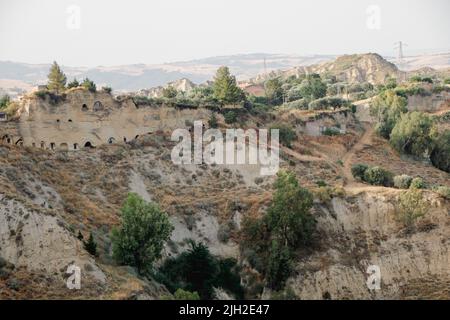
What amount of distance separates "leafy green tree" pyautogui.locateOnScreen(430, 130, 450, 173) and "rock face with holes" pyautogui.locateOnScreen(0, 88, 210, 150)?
28.3 metres

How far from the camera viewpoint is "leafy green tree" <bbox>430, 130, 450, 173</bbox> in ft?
232

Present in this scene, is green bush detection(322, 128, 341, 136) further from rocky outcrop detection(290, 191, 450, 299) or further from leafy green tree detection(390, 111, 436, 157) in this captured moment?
rocky outcrop detection(290, 191, 450, 299)

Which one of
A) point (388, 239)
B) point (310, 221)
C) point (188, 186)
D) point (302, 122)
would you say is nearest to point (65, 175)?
point (188, 186)

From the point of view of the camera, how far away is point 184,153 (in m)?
58.5

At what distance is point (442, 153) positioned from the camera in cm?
7119

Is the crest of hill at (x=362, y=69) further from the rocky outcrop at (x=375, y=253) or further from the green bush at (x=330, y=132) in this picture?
the rocky outcrop at (x=375, y=253)

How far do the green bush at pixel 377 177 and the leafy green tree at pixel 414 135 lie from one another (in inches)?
527

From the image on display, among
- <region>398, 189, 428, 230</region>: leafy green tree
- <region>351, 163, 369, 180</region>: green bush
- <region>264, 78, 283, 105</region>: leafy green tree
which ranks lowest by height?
<region>398, 189, 428, 230</region>: leafy green tree

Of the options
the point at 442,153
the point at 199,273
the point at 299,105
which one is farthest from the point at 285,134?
the point at 199,273

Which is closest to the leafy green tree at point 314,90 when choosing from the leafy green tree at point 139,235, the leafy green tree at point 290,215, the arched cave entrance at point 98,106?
the arched cave entrance at point 98,106

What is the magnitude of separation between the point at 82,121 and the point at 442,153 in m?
38.5

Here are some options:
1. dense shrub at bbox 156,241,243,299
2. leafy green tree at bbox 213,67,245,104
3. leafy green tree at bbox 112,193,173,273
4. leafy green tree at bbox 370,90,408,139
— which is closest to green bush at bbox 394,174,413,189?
dense shrub at bbox 156,241,243,299

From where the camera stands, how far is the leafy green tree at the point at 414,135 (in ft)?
235

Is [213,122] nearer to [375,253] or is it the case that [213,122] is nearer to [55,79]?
[55,79]
